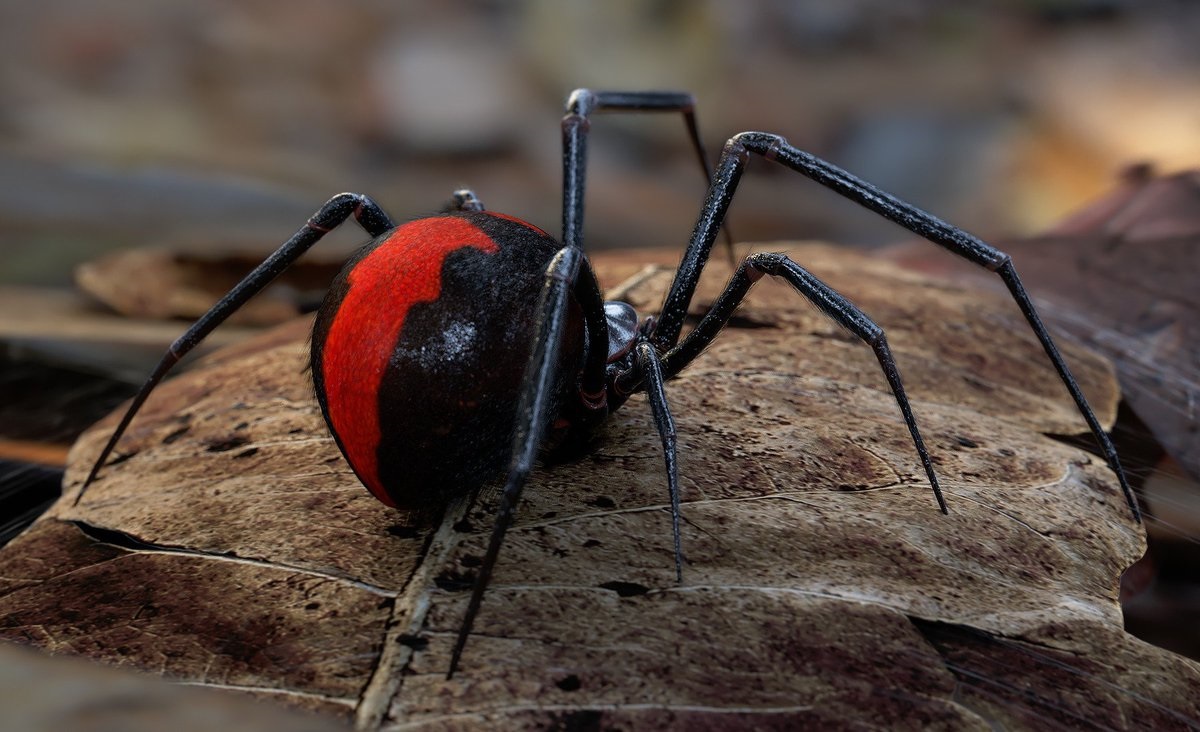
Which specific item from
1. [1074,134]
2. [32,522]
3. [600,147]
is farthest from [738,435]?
[1074,134]

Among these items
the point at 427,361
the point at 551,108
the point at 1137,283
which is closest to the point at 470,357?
the point at 427,361

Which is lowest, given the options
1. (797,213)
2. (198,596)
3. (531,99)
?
(198,596)

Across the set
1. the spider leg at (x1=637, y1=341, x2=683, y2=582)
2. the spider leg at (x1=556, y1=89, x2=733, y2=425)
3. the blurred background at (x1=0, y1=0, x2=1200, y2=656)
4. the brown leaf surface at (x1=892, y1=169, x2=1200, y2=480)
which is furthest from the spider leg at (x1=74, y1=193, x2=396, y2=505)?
the blurred background at (x1=0, y1=0, x2=1200, y2=656)

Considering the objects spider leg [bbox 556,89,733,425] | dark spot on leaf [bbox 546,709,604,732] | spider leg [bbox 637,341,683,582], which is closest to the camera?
dark spot on leaf [bbox 546,709,604,732]

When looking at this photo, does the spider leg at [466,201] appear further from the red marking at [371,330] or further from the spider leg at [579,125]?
the red marking at [371,330]

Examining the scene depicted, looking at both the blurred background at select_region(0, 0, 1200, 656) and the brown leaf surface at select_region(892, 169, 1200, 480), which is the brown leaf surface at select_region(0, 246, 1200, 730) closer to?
the brown leaf surface at select_region(892, 169, 1200, 480)

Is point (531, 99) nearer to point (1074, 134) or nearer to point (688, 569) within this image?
point (1074, 134)

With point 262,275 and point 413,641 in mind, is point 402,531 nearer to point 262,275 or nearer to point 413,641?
point 413,641
